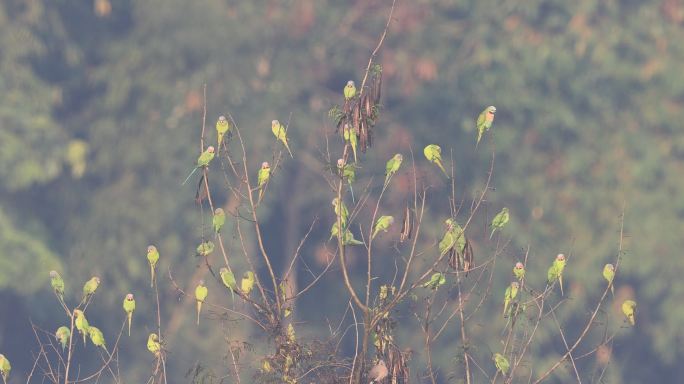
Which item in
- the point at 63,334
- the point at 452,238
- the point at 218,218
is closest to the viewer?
the point at 452,238

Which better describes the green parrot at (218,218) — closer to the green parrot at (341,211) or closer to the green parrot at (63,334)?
the green parrot at (341,211)

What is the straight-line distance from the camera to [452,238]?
21.4 ft

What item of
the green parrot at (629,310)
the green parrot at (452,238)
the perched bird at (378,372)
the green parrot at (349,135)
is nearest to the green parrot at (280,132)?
the green parrot at (349,135)

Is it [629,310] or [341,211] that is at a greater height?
[341,211]

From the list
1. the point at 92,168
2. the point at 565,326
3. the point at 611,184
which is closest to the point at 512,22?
the point at 611,184

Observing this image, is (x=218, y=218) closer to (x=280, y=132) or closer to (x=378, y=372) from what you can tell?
(x=280, y=132)

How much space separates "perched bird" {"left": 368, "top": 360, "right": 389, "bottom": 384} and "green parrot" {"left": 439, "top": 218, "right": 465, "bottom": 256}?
47 centimetres

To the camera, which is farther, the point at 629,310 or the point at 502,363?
the point at 629,310

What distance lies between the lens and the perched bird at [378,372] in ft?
20.9

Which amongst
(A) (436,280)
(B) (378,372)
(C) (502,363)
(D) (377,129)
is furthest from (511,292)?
(D) (377,129)

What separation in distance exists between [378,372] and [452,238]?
58cm

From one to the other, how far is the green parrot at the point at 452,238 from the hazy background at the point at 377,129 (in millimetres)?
9091

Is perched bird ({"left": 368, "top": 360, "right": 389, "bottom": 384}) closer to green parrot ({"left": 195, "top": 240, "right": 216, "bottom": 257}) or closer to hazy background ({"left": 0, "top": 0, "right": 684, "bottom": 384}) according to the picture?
green parrot ({"left": 195, "top": 240, "right": 216, "bottom": 257})

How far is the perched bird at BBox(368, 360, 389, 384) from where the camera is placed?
6.37 m
